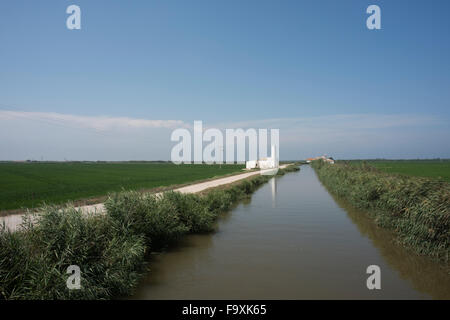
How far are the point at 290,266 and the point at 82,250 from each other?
473 cm

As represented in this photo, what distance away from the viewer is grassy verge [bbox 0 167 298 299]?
A: 462 cm

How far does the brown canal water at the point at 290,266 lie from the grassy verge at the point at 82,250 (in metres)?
0.68

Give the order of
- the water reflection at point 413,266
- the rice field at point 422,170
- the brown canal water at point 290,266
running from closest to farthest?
the brown canal water at point 290,266 < the water reflection at point 413,266 < the rice field at point 422,170

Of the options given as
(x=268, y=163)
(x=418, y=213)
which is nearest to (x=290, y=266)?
(x=418, y=213)

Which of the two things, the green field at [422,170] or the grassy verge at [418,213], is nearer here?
the grassy verge at [418,213]

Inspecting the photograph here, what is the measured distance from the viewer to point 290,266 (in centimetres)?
735

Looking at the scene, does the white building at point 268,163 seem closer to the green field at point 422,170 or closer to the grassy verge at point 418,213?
the green field at point 422,170

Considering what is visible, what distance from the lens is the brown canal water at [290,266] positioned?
5949 millimetres

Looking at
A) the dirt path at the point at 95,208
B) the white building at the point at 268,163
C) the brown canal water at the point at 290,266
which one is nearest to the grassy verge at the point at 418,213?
the brown canal water at the point at 290,266

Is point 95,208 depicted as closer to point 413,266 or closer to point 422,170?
point 413,266

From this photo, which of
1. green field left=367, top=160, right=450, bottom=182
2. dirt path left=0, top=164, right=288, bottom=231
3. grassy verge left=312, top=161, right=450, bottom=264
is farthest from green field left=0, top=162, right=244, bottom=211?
green field left=367, top=160, right=450, bottom=182

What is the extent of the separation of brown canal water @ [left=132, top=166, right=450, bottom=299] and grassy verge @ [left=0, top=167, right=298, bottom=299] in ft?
2.24
